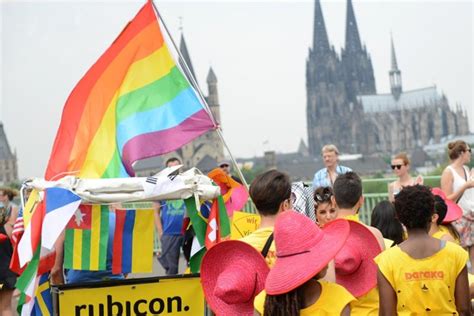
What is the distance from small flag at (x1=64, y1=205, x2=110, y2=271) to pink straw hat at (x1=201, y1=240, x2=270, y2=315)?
6.12 ft

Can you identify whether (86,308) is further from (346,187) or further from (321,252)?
(321,252)

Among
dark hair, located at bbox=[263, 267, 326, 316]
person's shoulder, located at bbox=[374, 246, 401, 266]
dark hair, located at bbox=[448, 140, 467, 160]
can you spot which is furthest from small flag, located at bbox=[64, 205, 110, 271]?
dark hair, located at bbox=[448, 140, 467, 160]

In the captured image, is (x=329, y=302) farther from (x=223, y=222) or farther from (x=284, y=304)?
(x=223, y=222)

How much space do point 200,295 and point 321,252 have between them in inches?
94.5

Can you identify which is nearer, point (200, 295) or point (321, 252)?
point (321, 252)

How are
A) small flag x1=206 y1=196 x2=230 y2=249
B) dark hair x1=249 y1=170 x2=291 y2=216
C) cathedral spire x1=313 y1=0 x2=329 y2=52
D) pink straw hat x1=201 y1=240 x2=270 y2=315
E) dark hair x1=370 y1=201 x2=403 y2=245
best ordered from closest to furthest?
pink straw hat x1=201 y1=240 x2=270 y2=315 → dark hair x1=249 y1=170 x2=291 y2=216 → dark hair x1=370 y1=201 x2=403 y2=245 → small flag x1=206 y1=196 x2=230 y2=249 → cathedral spire x1=313 y1=0 x2=329 y2=52

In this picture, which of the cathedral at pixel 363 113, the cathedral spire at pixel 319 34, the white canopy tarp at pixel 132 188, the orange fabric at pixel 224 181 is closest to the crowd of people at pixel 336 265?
the white canopy tarp at pixel 132 188

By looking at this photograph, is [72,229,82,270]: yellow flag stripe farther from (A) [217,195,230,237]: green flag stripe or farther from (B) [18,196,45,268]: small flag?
(A) [217,195,230,237]: green flag stripe

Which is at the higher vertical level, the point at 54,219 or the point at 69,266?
the point at 54,219

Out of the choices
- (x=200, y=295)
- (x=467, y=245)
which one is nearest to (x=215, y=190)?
(x=200, y=295)

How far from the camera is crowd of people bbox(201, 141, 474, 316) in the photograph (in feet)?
11.7

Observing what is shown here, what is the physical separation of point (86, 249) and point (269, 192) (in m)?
2.12

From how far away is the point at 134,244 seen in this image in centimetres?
621

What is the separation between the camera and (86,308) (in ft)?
18.6
